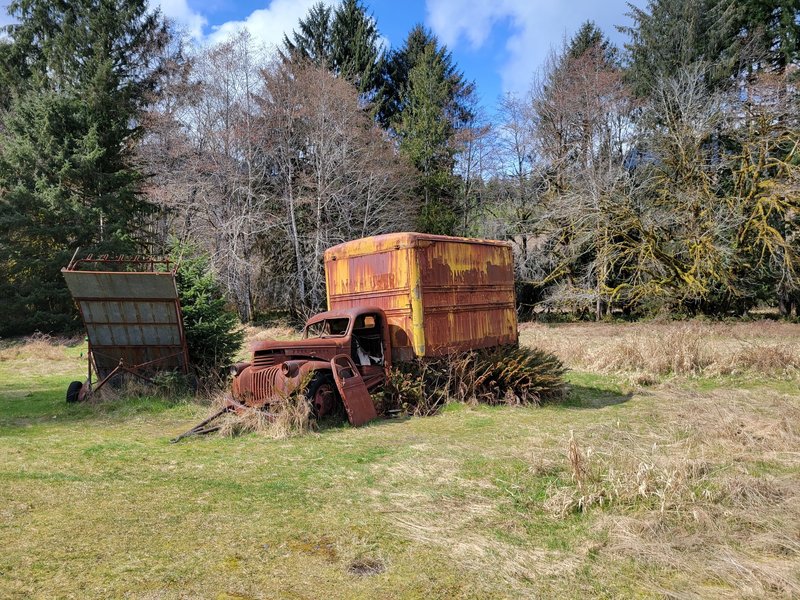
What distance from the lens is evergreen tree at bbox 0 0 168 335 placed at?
76.9 ft

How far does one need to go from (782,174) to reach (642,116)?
6.93m

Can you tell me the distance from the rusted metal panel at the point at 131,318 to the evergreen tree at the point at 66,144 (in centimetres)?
1593

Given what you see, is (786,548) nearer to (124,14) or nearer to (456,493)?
(456,493)

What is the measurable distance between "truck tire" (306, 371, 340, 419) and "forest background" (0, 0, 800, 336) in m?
16.1

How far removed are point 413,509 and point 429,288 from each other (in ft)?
16.2

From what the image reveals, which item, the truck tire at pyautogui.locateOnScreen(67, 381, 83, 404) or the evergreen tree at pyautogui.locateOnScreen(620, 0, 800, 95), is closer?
the truck tire at pyautogui.locateOnScreen(67, 381, 83, 404)

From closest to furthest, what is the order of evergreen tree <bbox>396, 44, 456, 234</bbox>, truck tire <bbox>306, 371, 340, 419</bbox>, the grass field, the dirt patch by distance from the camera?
the grass field
the dirt patch
truck tire <bbox>306, 371, 340, 419</bbox>
evergreen tree <bbox>396, 44, 456, 234</bbox>

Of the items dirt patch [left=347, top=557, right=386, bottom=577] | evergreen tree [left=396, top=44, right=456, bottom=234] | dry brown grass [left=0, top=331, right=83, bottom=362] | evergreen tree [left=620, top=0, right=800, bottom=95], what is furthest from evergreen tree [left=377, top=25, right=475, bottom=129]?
dirt patch [left=347, top=557, right=386, bottom=577]

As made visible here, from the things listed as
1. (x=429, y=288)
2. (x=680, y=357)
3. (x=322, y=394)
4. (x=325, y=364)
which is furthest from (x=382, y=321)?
(x=680, y=357)

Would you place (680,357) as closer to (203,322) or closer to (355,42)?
(203,322)

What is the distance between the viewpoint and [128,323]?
1008cm

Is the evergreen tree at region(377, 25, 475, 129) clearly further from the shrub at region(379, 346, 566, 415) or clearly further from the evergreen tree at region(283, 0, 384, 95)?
the shrub at region(379, 346, 566, 415)

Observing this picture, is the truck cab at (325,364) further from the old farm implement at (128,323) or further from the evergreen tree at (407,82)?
the evergreen tree at (407,82)

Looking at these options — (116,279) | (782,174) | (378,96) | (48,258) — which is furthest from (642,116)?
(48,258)
